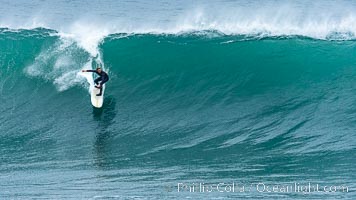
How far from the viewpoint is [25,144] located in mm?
16812

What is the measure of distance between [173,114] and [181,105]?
649 millimetres

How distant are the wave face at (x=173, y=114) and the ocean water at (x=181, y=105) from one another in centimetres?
4

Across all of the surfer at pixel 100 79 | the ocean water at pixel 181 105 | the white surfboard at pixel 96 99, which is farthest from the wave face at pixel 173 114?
the surfer at pixel 100 79

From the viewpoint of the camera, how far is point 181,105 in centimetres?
1903

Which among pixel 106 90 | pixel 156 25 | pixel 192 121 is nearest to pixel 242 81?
pixel 192 121

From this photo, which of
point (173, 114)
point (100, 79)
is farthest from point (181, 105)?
point (100, 79)

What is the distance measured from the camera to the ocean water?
1512 centimetres

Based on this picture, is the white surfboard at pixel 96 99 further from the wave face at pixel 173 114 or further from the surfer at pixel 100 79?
the wave face at pixel 173 114

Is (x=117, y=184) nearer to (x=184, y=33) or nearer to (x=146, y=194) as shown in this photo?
(x=146, y=194)

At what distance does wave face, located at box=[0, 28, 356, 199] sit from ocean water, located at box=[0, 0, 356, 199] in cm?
4

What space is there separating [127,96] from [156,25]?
6103mm

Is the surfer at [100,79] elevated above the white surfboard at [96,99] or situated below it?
above

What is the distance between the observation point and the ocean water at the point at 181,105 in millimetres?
15125

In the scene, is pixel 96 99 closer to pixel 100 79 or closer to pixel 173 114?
pixel 100 79
